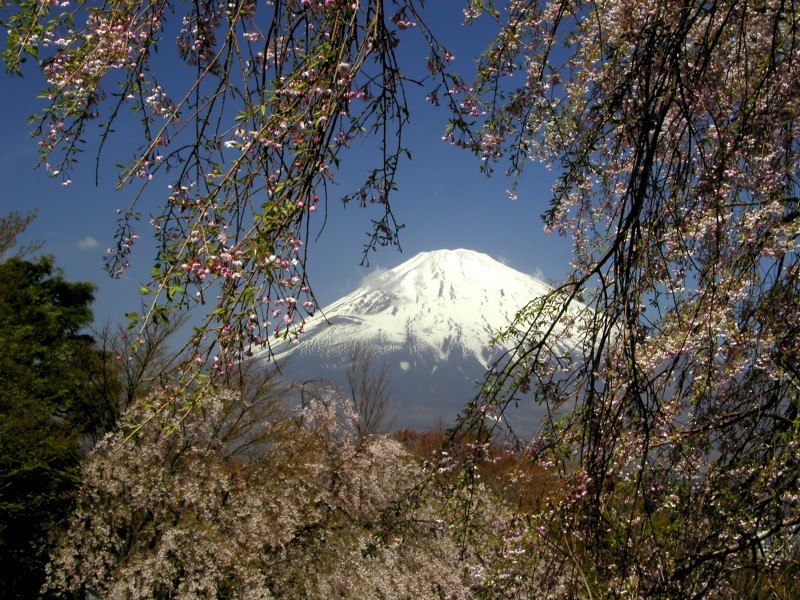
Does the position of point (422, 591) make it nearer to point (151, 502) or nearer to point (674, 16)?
point (151, 502)

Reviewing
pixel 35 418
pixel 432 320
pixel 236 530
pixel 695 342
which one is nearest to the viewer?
pixel 695 342

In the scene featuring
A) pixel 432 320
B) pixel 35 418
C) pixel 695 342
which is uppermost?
pixel 432 320

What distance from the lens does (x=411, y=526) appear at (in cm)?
289

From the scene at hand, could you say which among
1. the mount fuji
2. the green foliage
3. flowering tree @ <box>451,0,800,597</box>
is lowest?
flowering tree @ <box>451,0,800,597</box>

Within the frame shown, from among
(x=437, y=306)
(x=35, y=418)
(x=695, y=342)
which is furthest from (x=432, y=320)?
(x=695, y=342)

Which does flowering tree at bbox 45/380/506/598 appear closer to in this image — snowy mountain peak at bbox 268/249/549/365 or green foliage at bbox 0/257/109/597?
green foliage at bbox 0/257/109/597

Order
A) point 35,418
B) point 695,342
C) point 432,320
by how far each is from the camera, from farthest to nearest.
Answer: point 432,320, point 35,418, point 695,342

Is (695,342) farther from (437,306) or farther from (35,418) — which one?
(437,306)

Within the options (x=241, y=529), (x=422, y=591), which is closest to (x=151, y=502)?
(x=241, y=529)

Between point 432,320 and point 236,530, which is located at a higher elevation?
point 432,320

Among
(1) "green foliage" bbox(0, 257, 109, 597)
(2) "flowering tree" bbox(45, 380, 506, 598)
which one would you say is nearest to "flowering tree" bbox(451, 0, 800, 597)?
(2) "flowering tree" bbox(45, 380, 506, 598)

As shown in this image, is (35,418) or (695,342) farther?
(35,418)

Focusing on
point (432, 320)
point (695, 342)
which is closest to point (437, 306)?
point (432, 320)

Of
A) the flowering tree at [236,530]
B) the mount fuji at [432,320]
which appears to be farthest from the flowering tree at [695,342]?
the mount fuji at [432,320]
